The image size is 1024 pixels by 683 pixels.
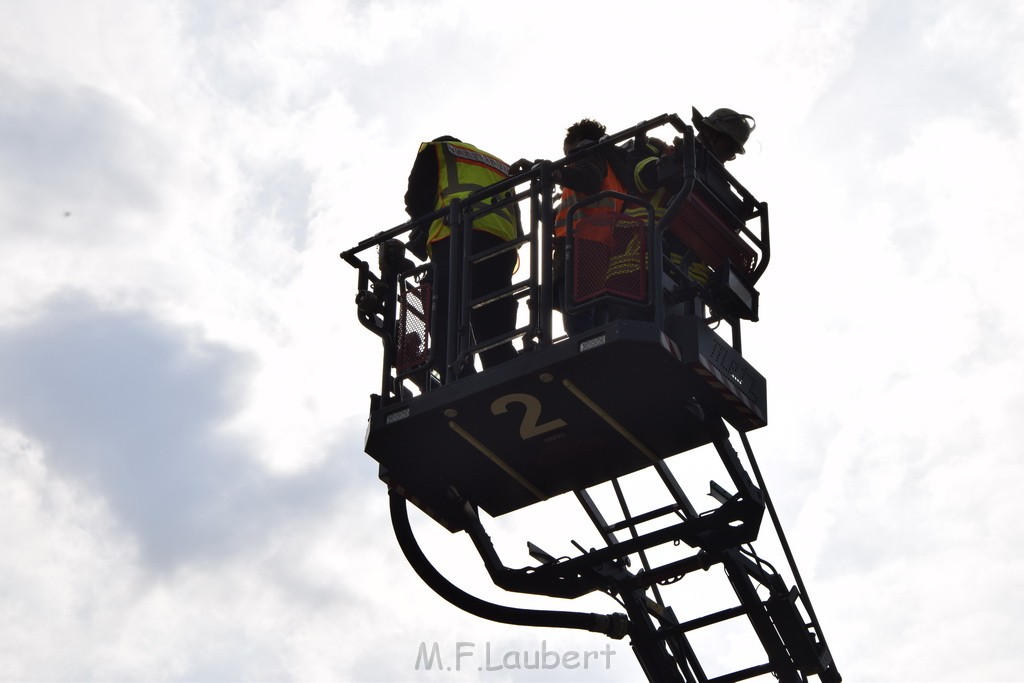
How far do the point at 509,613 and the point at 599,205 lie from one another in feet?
10.4

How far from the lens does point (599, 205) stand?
1321 cm

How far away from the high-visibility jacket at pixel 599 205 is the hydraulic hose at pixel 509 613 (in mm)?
2722

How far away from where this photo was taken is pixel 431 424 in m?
12.9

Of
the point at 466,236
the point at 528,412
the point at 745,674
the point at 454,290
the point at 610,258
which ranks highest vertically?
the point at 466,236

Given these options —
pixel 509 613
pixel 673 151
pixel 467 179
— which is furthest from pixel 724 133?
pixel 509 613

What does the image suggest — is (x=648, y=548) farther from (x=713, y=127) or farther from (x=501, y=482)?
(x=713, y=127)

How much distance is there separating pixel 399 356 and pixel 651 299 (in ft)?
7.27

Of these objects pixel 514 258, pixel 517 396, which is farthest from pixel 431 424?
pixel 514 258

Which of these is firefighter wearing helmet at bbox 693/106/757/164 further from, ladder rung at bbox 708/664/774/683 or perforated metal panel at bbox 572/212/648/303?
ladder rung at bbox 708/664/774/683

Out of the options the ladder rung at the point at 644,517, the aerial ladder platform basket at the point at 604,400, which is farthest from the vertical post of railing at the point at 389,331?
the ladder rung at the point at 644,517

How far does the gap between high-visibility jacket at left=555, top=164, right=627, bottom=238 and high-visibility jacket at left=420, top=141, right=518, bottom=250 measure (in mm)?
620

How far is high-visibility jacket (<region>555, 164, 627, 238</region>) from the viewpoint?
13172 mm

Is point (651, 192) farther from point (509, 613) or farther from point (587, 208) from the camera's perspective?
point (509, 613)

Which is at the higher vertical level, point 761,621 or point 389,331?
point 389,331
